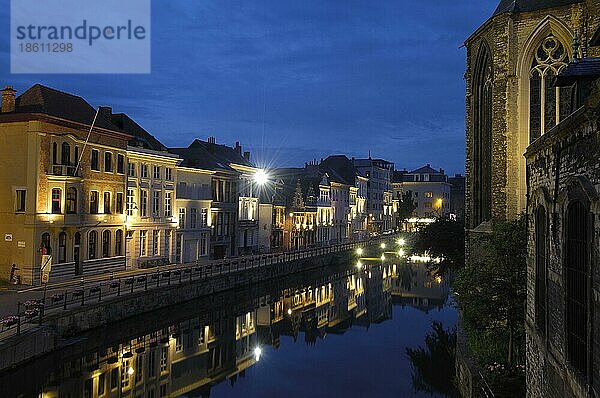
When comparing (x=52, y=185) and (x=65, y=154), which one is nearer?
(x=52, y=185)

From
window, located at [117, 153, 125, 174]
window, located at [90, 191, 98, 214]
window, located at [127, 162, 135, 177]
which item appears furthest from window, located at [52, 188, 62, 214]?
window, located at [127, 162, 135, 177]

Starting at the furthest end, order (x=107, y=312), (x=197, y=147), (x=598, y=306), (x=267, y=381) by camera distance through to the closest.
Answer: (x=197, y=147)
(x=107, y=312)
(x=267, y=381)
(x=598, y=306)

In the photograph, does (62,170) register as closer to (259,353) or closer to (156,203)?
(156,203)

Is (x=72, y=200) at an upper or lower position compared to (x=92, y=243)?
upper

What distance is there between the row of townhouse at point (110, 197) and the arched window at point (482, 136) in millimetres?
22041

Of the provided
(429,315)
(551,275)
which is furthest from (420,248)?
(551,275)

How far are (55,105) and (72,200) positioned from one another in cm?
589

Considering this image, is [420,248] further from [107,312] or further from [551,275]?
[551,275]

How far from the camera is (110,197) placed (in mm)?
37594

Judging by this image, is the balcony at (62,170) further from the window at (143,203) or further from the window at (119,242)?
the window at (143,203)

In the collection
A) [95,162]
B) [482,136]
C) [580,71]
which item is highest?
[482,136]

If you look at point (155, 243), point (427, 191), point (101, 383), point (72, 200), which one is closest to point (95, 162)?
point (72, 200)

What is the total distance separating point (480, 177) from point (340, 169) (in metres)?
63.9

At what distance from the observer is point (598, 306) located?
26.5ft
